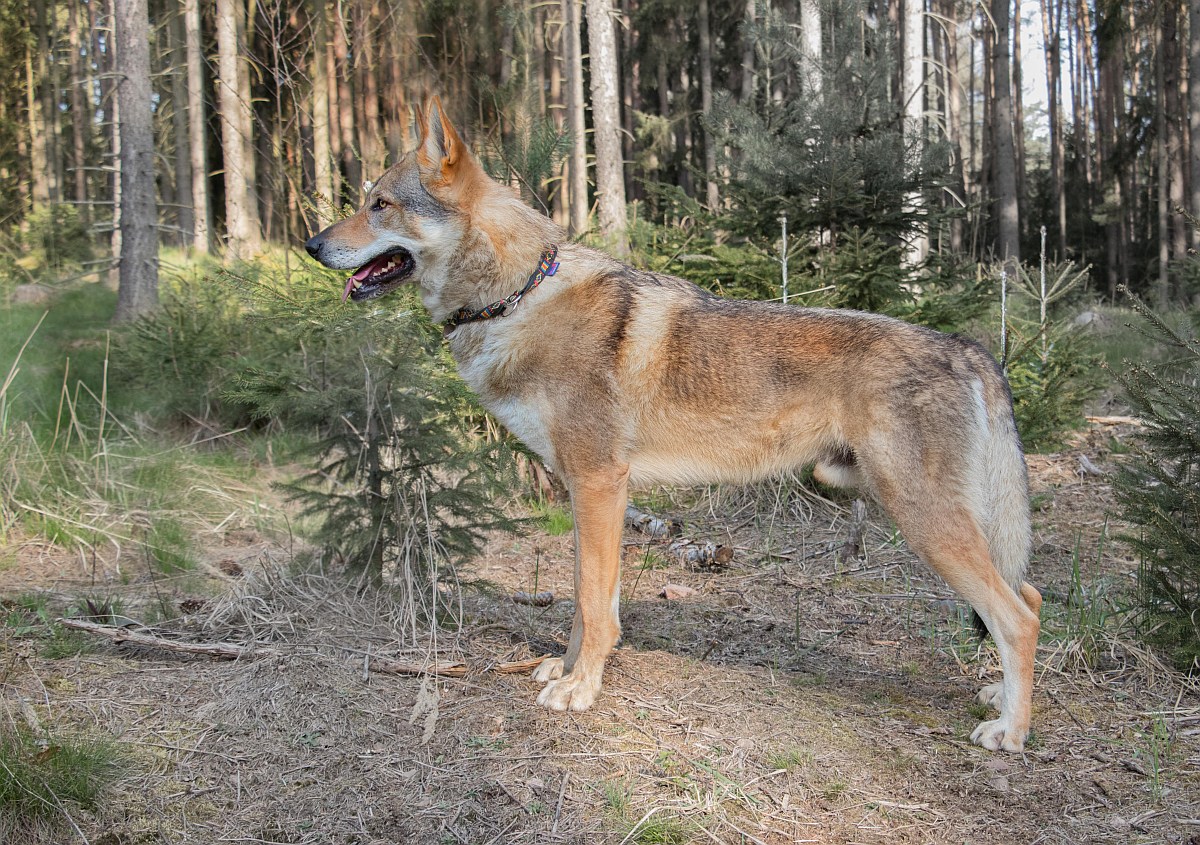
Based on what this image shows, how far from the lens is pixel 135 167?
10.9m

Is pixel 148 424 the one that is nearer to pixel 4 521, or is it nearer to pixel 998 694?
pixel 4 521

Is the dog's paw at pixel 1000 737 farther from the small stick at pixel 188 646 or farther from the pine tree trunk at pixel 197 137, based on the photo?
the pine tree trunk at pixel 197 137

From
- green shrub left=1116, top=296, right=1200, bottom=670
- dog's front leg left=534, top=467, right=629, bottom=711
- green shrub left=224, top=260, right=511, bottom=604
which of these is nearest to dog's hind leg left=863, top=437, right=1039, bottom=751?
green shrub left=1116, top=296, right=1200, bottom=670

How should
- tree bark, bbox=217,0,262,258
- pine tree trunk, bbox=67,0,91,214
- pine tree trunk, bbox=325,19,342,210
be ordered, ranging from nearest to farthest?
tree bark, bbox=217,0,262,258, pine tree trunk, bbox=325,19,342,210, pine tree trunk, bbox=67,0,91,214

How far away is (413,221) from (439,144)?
373 millimetres

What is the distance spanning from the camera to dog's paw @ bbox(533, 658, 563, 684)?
13.2 feet

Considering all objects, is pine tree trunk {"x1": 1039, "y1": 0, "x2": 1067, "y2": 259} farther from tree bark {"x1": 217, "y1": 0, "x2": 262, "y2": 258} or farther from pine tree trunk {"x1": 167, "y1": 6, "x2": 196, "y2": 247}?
pine tree trunk {"x1": 167, "y1": 6, "x2": 196, "y2": 247}

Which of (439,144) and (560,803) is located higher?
(439,144)

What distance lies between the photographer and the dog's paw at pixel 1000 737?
3.50 meters

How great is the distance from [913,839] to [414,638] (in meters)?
2.34

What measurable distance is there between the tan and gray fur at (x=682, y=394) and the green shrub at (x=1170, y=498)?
724 millimetres

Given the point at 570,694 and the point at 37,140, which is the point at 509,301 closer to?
the point at 570,694

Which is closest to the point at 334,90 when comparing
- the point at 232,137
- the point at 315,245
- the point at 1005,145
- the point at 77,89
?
the point at 232,137

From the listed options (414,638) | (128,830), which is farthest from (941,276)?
(128,830)
